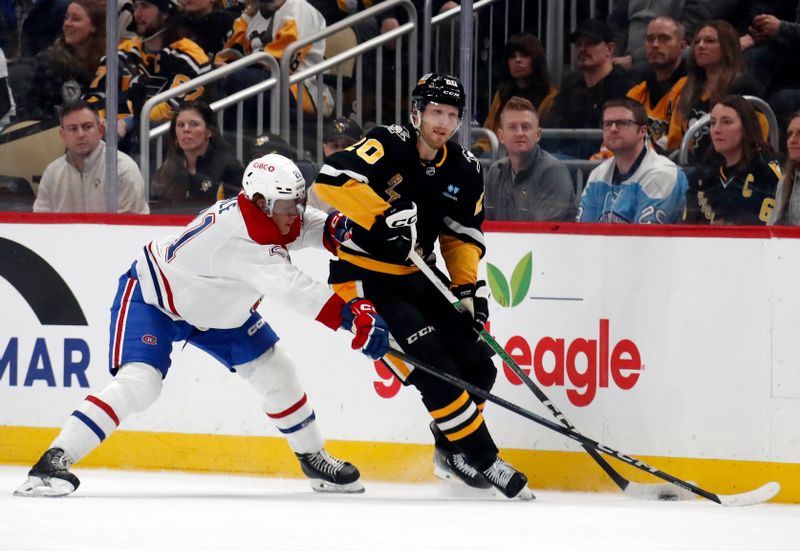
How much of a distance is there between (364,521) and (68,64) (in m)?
2.60

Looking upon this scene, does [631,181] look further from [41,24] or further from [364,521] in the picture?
[41,24]

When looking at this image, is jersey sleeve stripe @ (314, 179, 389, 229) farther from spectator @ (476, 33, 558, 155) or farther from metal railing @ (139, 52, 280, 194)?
metal railing @ (139, 52, 280, 194)

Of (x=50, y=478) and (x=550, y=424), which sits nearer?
(x=50, y=478)

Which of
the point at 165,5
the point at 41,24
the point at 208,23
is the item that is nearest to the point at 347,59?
the point at 208,23

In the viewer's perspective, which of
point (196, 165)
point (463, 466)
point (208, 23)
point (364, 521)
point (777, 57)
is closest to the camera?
point (364, 521)

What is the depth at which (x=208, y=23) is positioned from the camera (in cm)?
519

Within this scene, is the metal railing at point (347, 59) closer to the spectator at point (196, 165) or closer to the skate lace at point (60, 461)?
the spectator at point (196, 165)

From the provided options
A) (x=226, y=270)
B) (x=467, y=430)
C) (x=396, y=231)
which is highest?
(x=396, y=231)

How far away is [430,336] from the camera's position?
405cm

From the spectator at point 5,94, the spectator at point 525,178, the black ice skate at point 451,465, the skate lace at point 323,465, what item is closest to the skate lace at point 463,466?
the black ice skate at point 451,465

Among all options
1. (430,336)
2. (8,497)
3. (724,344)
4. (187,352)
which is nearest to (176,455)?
(187,352)

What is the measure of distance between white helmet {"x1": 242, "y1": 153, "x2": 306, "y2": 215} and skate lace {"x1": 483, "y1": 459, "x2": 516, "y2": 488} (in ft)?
3.39

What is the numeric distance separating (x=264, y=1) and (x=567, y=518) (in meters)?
2.49

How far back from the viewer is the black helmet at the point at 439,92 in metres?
4.01
